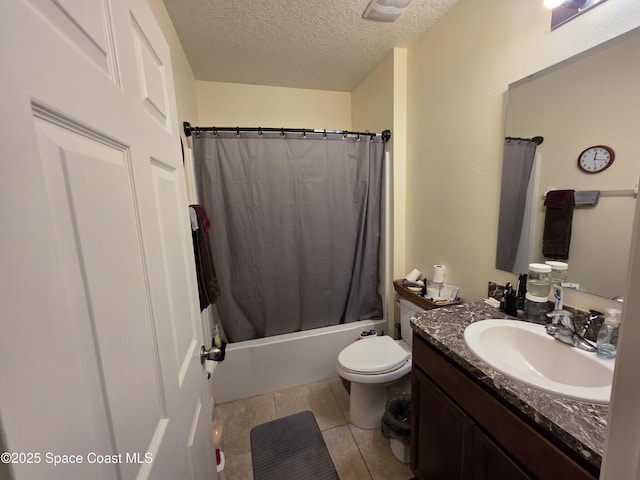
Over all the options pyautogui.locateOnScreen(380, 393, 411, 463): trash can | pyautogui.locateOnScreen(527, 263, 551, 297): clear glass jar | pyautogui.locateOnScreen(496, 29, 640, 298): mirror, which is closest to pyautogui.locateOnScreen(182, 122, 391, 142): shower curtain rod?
pyautogui.locateOnScreen(496, 29, 640, 298): mirror

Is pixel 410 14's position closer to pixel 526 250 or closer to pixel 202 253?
pixel 526 250

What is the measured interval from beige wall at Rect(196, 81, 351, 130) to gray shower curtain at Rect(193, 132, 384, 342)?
640 millimetres

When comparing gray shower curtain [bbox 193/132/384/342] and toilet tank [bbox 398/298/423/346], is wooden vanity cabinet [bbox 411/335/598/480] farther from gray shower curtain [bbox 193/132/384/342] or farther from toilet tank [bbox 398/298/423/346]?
gray shower curtain [bbox 193/132/384/342]

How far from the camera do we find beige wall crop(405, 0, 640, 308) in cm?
104

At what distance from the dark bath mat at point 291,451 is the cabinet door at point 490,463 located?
0.87 meters

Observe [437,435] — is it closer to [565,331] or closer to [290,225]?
[565,331]

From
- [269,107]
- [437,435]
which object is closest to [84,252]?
[437,435]

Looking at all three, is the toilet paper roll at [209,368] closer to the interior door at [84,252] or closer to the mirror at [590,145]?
the interior door at [84,252]

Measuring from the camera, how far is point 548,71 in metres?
1.07

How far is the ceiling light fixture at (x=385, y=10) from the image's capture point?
53.8 inches

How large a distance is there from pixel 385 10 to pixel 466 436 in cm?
202

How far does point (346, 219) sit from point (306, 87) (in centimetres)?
133

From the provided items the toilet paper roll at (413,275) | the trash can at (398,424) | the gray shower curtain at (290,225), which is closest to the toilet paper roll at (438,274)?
the toilet paper roll at (413,275)

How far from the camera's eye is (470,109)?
1.41 metres
